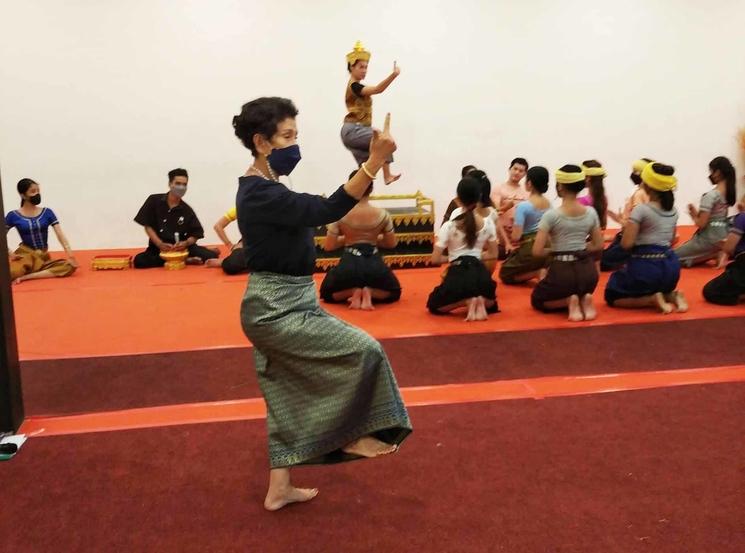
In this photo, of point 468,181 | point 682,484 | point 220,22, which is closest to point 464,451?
point 682,484

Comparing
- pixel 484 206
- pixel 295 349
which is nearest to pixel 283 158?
pixel 295 349

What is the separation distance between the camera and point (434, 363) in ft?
12.6

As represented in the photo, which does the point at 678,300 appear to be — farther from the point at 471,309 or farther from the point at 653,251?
the point at 471,309

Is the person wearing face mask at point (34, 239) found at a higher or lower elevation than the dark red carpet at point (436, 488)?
higher

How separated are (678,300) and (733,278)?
42 centimetres

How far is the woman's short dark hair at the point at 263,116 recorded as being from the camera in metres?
2.31

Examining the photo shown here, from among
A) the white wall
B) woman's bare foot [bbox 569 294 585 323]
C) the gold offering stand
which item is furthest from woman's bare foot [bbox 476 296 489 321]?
the white wall

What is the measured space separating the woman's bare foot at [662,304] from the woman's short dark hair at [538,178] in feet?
3.38

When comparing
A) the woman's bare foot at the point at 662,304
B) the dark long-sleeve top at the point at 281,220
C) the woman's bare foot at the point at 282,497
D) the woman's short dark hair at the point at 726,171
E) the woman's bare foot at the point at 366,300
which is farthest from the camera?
the woman's short dark hair at the point at 726,171

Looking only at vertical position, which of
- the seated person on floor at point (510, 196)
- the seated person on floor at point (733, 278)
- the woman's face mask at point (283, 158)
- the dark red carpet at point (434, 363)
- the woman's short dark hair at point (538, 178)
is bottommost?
the dark red carpet at point (434, 363)

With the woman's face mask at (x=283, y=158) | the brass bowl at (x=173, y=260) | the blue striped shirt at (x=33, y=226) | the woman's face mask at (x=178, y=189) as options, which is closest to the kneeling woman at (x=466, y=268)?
the woman's face mask at (x=283, y=158)

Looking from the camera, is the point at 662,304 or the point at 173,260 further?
the point at 173,260

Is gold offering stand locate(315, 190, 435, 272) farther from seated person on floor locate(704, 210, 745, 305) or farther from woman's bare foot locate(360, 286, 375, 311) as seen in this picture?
seated person on floor locate(704, 210, 745, 305)

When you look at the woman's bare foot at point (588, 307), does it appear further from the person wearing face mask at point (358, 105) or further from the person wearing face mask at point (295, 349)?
the person wearing face mask at point (295, 349)
